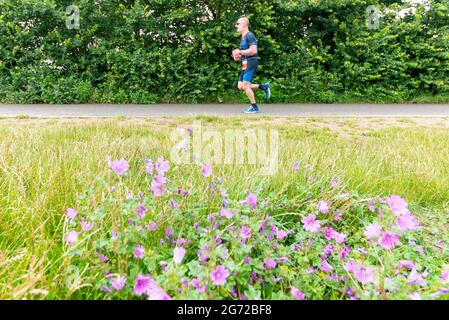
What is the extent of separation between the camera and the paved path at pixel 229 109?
23.8 ft

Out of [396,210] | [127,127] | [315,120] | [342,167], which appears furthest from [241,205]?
[315,120]

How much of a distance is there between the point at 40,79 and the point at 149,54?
8.75ft

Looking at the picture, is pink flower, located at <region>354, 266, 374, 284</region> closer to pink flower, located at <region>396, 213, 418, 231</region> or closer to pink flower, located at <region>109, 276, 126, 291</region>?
pink flower, located at <region>396, 213, 418, 231</region>

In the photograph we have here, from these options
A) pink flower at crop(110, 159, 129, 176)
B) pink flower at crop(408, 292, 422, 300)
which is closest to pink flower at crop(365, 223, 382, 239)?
pink flower at crop(408, 292, 422, 300)

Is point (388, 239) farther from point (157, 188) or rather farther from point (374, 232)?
point (157, 188)

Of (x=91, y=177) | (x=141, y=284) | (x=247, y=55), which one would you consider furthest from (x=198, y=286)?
(x=247, y=55)

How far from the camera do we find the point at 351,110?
7.96 meters

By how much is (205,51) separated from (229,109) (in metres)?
1.67

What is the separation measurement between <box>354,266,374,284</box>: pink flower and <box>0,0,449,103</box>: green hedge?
7536 mm

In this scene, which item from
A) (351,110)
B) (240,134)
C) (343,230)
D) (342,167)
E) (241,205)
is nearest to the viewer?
(241,205)

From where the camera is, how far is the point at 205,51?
Answer: 8.55m

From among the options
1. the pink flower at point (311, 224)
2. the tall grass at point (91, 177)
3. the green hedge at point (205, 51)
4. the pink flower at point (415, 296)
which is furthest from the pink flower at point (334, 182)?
the green hedge at point (205, 51)

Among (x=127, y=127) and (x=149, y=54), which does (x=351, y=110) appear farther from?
(x=127, y=127)

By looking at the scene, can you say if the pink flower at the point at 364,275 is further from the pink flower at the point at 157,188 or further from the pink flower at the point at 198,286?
the pink flower at the point at 157,188
